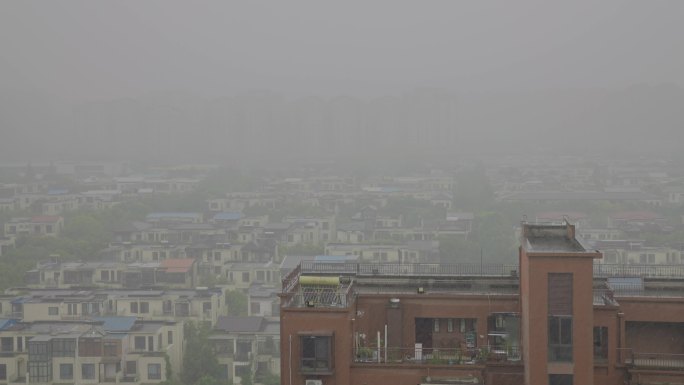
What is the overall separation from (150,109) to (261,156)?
4.64 meters

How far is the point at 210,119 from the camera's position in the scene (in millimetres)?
30062

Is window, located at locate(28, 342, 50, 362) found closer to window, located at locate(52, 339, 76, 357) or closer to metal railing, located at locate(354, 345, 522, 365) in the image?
window, located at locate(52, 339, 76, 357)

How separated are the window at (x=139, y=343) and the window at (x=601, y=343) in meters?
5.00

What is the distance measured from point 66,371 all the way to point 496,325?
478 centimetres

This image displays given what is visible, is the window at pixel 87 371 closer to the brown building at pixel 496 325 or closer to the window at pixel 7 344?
the window at pixel 7 344

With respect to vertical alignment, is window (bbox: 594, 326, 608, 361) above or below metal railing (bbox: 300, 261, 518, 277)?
below

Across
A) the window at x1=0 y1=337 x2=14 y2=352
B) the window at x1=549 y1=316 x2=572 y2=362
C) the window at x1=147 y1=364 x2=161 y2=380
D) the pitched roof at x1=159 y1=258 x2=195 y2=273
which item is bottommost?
the window at x1=147 y1=364 x2=161 y2=380

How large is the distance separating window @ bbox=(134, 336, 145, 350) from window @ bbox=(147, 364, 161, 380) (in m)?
0.25

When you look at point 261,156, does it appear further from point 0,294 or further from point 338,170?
point 0,294

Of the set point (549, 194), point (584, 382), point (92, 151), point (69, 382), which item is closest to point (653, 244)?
point (549, 194)

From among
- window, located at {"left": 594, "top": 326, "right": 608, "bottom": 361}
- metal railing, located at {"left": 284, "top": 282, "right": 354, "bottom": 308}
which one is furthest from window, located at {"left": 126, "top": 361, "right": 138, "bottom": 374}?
window, located at {"left": 594, "top": 326, "right": 608, "bottom": 361}

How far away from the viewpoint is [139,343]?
7219 mm

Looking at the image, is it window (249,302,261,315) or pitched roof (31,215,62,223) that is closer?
window (249,302,261,315)

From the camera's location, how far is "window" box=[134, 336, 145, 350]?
7.19 meters
